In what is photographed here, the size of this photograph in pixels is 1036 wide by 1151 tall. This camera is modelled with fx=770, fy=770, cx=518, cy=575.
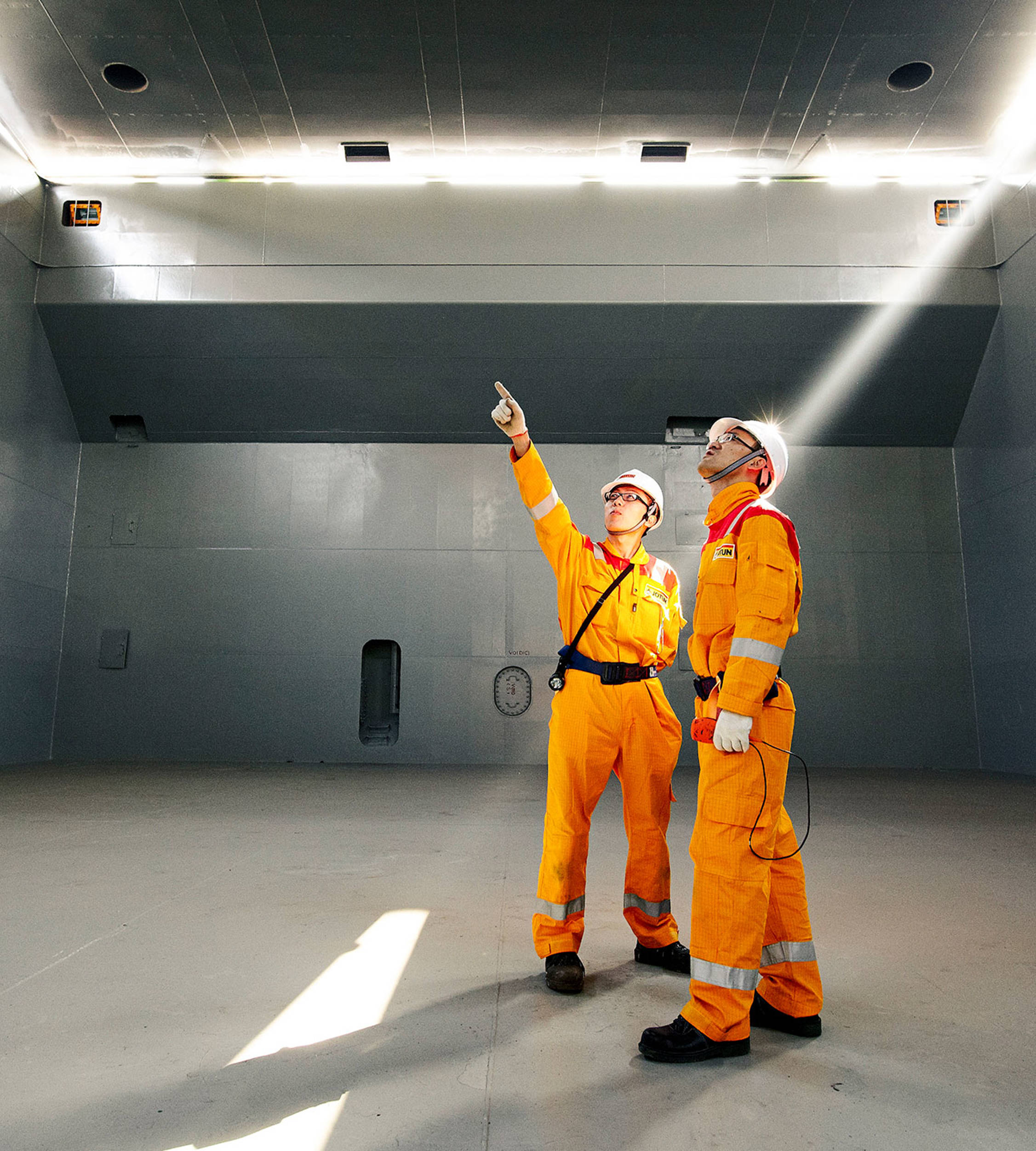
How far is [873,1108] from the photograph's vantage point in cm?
163

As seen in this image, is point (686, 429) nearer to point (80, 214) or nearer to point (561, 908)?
point (80, 214)

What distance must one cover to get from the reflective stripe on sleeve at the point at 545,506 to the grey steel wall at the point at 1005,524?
716cm

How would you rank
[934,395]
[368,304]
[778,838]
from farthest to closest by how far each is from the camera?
1. [934,395]
2. [368,304]
3. [778,838]

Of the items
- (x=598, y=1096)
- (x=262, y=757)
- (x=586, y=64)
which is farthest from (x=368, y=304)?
(x=598, y=1096)

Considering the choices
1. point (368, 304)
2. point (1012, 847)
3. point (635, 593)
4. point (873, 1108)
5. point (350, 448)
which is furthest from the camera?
point (350, 448)

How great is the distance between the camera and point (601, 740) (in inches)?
99.8

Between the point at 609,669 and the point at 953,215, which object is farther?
the point at 953,215

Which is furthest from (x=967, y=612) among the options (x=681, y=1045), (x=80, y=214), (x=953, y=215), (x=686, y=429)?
(x=80, y=214)

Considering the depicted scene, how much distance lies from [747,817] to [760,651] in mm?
418

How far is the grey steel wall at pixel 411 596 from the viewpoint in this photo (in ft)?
29.9

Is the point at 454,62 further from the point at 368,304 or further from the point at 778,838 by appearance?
the point at 778,838

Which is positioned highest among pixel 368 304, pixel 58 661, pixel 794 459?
pixel 368 304

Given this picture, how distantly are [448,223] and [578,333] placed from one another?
1.78 meters

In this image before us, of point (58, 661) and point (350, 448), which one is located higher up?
point (350, 448)
